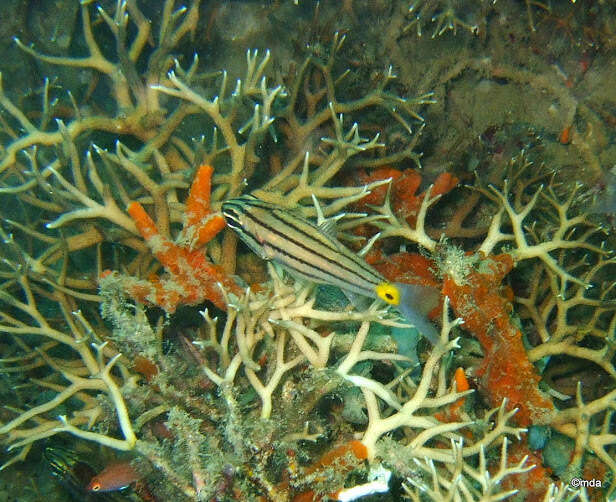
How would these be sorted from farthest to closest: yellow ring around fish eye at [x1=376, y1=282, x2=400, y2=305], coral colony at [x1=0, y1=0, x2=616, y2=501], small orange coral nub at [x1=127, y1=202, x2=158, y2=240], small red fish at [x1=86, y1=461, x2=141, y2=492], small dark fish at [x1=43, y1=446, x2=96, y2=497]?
1. small dark fish at [x1=43, y1=446, x2=96, y2=497]
2. small orange coral nub at [x1=127, y1=202, x2=158, y2=240]
3. small red fish at [x1=86, y1=461, x2=141, y2=492]
4. coral colony at [x1=0, y1=0, x2=616, y2=501]
5. yellow ring around fish eye at [x1=376, y1=282, x2=400, y2=305]

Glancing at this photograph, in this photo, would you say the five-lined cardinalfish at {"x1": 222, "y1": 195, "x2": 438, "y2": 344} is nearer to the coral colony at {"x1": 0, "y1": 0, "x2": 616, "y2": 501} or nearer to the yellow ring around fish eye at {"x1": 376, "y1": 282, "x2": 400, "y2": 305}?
the yellow ring around fish eye at {"x1": 376, "y1": 282, "x2": 400, "y2": 305}

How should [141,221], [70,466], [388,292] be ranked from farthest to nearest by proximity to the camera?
1. [70,466]
2. [141,221]
3. [388,292]

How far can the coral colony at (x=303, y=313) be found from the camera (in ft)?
8.23

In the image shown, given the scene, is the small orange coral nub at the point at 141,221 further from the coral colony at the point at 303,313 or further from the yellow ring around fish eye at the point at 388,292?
the yellow ring around fish eye at the point at 388,292

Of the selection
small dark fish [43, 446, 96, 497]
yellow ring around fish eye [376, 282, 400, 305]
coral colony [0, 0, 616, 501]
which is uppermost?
yellow ring around fish eye [376, 282, 400, 305]

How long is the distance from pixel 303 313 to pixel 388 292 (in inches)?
28.9

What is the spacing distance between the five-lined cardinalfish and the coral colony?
263mm

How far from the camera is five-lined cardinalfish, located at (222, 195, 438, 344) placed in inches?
88.8

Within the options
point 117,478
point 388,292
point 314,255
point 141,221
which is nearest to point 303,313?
point 314,255

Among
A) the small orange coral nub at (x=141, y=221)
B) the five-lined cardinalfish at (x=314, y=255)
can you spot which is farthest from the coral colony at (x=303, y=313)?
the five-lined cardinalfish at (x=314, y=255)

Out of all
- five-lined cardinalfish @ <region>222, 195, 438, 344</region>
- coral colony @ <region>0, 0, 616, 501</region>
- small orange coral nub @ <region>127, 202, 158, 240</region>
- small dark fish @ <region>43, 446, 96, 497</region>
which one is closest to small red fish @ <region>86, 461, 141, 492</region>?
coral colony @ <region>0, 0, 616, 501</region>

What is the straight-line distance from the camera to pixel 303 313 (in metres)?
2.74

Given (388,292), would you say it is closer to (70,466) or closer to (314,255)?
(314,255)

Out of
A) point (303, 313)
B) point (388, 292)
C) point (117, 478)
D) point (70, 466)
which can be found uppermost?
point (388, 292)
